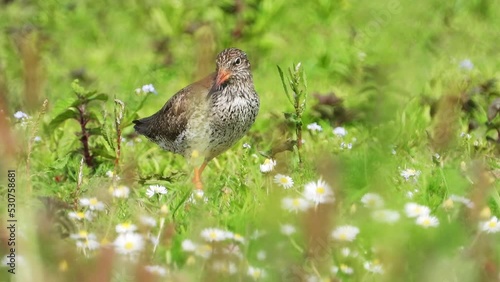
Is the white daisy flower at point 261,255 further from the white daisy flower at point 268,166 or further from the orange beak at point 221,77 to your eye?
the orange beak at point 221,77

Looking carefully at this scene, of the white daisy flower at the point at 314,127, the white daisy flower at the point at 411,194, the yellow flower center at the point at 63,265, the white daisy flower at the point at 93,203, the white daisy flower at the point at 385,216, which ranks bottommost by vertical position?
the yellow flower center at the point at 63,265

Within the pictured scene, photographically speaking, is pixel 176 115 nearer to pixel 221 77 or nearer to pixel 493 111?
pixel 221 77

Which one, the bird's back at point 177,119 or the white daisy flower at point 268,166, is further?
the bird's back at point 177,119

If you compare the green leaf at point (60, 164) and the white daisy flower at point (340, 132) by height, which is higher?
the white daisy flower at point (340, 132)

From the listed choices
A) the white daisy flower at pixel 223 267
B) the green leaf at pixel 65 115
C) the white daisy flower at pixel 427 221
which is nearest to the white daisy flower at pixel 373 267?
the white daisy flower at pixel 427 221

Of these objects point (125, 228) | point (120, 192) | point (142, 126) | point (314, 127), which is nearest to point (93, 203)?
point (125, 228)

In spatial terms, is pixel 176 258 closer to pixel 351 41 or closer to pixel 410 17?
pixel 351 41

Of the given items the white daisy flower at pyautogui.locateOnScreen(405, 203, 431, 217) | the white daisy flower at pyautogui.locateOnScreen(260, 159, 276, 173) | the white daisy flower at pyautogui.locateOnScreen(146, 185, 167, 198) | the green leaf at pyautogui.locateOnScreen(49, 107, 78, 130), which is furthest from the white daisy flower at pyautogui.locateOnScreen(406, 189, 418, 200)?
the green leaf at pyautogui.locateOnScreen(49, 107, 78, 130)
